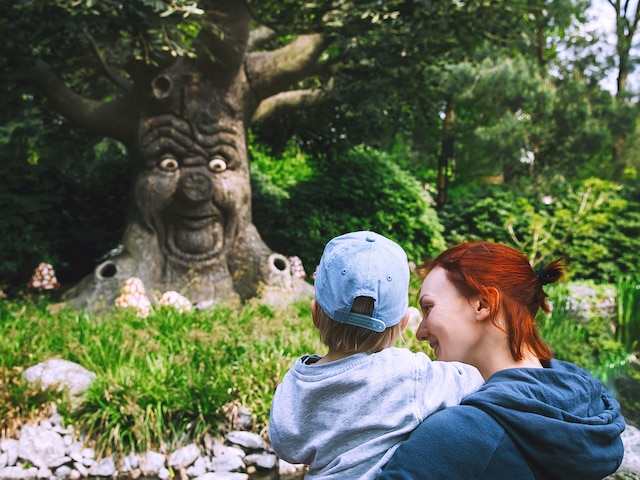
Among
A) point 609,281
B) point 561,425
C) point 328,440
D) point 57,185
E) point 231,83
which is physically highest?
point 231,83

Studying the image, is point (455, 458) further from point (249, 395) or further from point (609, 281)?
point (609, 281)

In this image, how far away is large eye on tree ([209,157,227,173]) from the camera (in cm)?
694

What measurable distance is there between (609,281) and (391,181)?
3590 millimetres

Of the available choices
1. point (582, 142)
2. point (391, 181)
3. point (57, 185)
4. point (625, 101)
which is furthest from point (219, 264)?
point (625, 101)

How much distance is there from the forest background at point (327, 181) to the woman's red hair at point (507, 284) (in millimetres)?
2818

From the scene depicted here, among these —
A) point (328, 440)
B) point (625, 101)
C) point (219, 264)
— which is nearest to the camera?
point (328, 440)

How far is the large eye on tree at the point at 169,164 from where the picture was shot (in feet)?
22.5

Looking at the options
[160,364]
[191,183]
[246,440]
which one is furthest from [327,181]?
[246,440]

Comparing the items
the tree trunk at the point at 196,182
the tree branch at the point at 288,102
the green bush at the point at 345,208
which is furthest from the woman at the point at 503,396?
the green bush at the point at 345,208

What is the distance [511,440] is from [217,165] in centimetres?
612

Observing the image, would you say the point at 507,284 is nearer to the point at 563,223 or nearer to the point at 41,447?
the point at 41,447

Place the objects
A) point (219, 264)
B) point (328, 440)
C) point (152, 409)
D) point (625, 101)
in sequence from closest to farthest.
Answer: point (328, 440)
point (152, 409)
point (219, 264)
point (625, 101)

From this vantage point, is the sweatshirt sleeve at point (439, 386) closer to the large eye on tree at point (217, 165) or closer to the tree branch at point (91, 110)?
the large eye on tree at point (217, 165)

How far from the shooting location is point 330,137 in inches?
379
